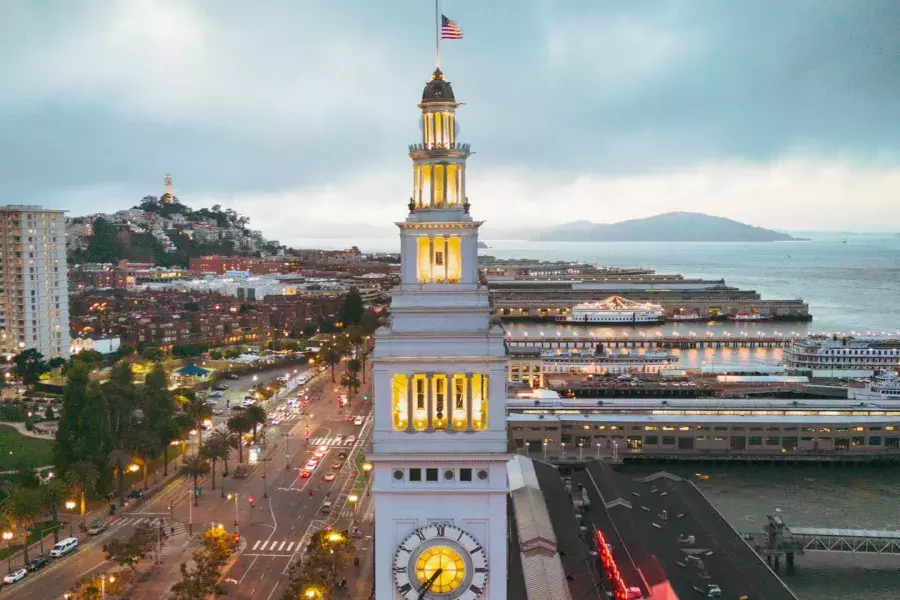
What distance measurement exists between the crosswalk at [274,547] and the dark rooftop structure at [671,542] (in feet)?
43.3

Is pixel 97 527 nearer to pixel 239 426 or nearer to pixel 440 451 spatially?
pixel 239 426

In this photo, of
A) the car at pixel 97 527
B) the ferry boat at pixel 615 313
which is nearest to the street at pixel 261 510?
the car at pixel 97 527

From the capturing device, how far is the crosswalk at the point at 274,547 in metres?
31.2

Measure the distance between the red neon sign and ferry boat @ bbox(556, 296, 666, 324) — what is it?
9382 centimetres

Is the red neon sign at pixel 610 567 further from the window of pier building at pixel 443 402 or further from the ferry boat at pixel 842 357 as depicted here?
the ferry boat at pixel 842 357

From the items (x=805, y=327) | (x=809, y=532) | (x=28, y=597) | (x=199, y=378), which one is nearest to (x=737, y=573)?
(x=809, y=532)

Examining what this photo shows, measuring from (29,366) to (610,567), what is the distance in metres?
56.5

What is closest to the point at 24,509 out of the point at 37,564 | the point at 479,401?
the point at 37,564

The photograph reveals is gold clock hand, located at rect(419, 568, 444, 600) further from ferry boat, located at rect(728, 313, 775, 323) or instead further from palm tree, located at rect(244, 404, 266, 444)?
ferry boat, located at rect(728, 313, 775, 323)

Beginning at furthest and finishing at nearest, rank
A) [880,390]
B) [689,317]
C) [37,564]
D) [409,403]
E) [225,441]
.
Result: 1. [689,317]
2. [880,390]
3. [225,441]
4. [37,564]
5. [409,403]

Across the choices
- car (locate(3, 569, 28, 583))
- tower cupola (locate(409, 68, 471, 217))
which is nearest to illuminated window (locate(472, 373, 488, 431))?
tower cupola (locate(409, 68, 471, 217))

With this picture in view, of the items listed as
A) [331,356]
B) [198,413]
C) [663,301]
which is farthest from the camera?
[663,301]

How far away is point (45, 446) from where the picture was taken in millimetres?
46625

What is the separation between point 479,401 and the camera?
13.5 metres
